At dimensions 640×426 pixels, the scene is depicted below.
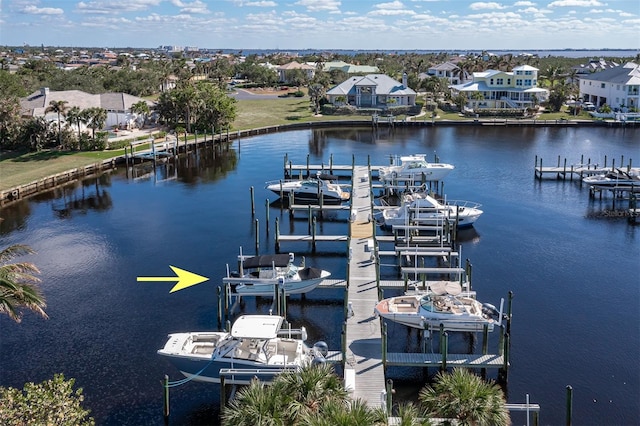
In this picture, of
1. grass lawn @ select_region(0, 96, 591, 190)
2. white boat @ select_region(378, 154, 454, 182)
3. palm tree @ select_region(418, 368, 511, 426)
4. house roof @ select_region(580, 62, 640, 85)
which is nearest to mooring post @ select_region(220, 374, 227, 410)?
palm tree @ select_region(418, 368, 511, 426)

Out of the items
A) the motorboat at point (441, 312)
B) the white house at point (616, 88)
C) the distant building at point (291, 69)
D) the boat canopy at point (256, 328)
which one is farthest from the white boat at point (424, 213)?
the distant building at point (291, 69)

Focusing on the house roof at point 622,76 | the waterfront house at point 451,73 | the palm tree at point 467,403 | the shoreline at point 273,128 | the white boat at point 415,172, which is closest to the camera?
the palm tree at point 467,403

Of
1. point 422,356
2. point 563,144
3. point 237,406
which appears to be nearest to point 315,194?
point 422,356

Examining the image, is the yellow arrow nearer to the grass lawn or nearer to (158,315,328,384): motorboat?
(158,315,328,384): motorboat

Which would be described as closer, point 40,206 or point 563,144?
point 40,206

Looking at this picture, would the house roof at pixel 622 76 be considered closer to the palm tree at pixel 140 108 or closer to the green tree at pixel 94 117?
the palm tree at pixel 140 108

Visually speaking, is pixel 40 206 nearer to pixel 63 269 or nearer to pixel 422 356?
pixel 63 269
